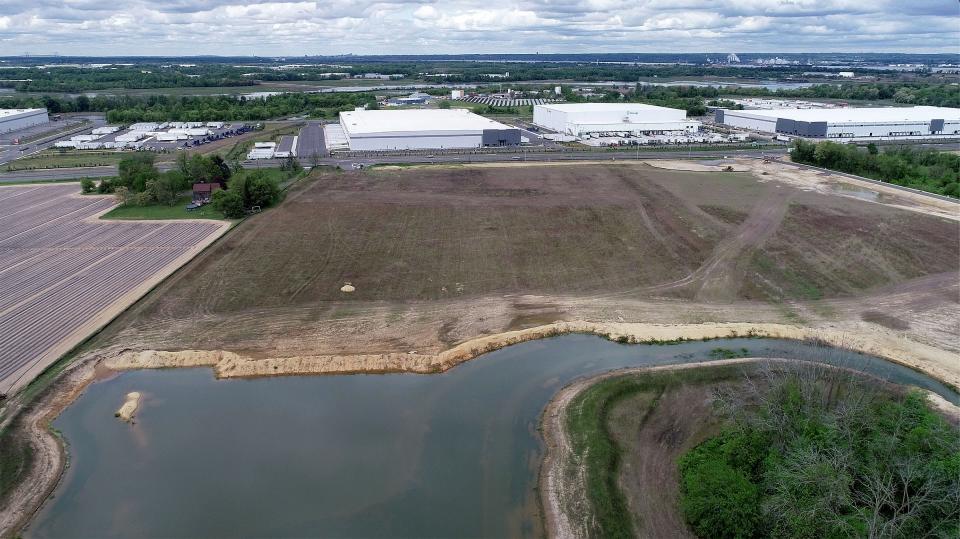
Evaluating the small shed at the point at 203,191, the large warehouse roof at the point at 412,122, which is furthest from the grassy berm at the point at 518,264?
the large warehouse roof at the point at 412,122

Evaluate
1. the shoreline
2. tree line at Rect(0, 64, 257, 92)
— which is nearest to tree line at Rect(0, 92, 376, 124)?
tree line at Rect(0, 64, 257, 92)

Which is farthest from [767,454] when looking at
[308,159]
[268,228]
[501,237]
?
[308,159]

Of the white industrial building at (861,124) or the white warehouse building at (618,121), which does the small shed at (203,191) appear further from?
the white industrial building at (861,124)

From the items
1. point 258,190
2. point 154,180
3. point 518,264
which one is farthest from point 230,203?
point 518,264

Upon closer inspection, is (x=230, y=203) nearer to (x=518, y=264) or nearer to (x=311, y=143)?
(x=518, y=264)

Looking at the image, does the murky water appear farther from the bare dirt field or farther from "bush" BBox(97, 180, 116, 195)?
"bush" BBox(97, 180, 116, 195)
